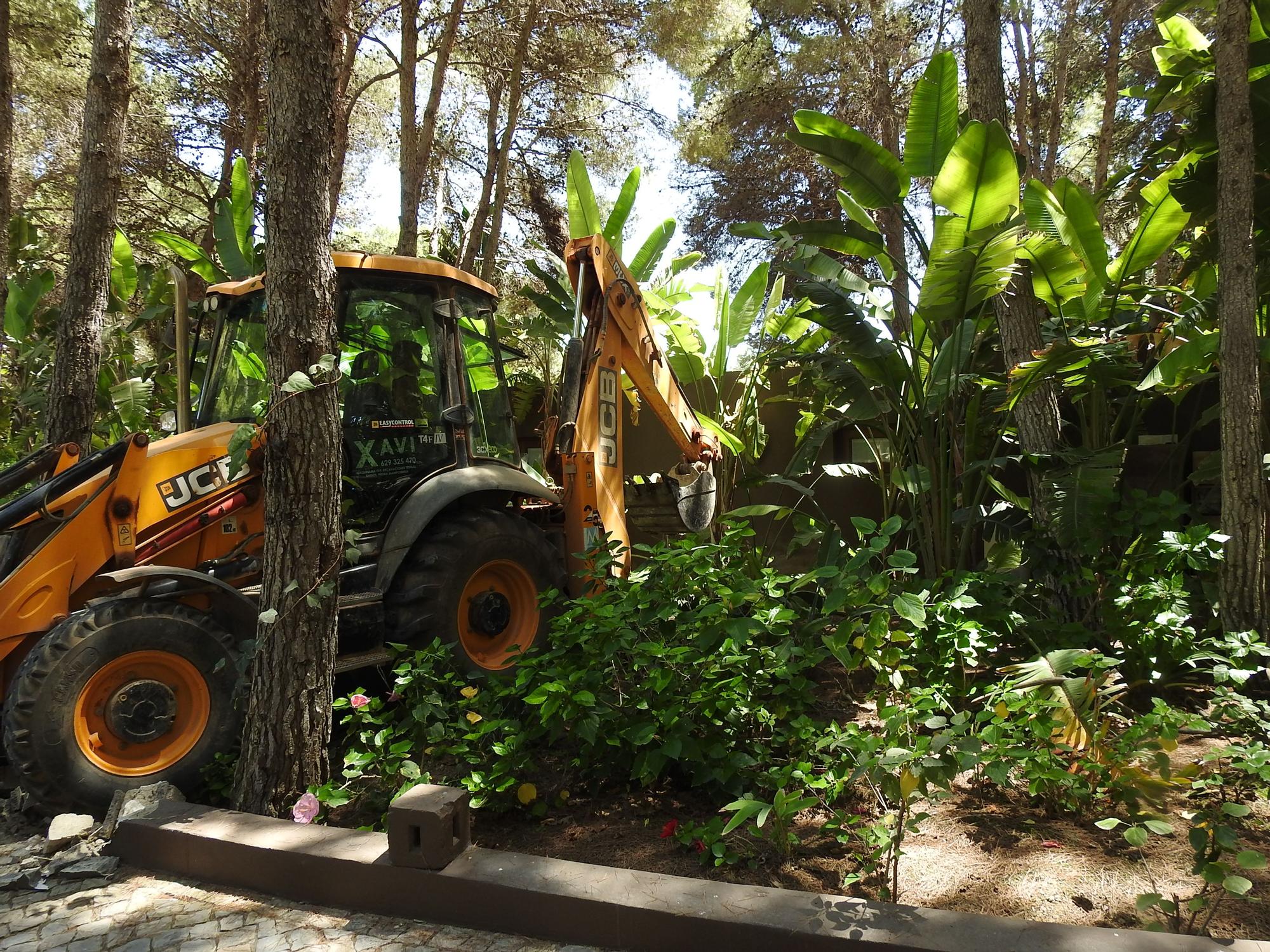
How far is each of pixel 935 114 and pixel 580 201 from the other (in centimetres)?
390

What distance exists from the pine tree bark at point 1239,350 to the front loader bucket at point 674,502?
10.5 ft

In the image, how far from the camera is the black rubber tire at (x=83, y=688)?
353 cm

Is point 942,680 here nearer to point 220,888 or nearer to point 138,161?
point 220,888

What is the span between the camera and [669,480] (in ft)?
21.6

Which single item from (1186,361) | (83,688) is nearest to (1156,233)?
(1186,361)

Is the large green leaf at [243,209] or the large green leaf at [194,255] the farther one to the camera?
the large green leaf at [194,255]

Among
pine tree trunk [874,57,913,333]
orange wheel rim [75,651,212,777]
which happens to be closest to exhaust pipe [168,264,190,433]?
orange wheel rim [75,651,212,777]

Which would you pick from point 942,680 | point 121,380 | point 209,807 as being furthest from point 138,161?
point 942,680

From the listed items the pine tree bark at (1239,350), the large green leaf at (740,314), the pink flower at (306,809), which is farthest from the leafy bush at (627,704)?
the large green leaf at (740,314)

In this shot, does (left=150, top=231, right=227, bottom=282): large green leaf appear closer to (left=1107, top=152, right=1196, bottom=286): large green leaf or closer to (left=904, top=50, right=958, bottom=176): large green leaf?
(left=904, top=50, right=958, bottom=176): large green leaf

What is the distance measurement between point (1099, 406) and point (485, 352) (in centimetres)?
382

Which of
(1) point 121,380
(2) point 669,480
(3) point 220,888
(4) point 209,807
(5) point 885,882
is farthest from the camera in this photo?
(1) point 121,380

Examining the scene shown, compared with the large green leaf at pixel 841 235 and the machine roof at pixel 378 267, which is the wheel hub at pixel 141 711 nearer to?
the machine roof at pixel 378 267

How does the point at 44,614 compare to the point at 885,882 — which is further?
the point at 44,614
